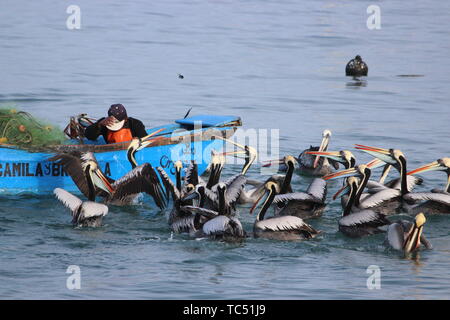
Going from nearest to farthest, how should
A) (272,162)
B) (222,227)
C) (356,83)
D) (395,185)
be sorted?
(222,227)
(395,185)
(272,162)
(356,83)

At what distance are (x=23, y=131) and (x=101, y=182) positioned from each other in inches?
77.7

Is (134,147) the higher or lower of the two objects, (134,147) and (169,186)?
the higher

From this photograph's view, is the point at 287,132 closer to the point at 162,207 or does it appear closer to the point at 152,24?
the point at 162,207

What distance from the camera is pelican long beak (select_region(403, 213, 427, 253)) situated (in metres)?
11.6

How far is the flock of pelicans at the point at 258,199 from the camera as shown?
12.1 m

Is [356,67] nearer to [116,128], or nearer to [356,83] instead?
[356,83]

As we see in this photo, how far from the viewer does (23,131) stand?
1488 centimetres

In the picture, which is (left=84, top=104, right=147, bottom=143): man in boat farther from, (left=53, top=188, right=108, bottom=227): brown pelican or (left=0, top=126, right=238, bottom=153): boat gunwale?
(left=53, top=188, right=108, bottom=227): brown pelican

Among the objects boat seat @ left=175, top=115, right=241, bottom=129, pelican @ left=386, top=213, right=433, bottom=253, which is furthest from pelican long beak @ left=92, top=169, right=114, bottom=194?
pelican @ left=386, top=213, right=433, bottom=253

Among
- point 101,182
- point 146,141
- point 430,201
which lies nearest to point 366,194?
point 430,201

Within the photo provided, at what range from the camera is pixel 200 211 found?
12289 mm

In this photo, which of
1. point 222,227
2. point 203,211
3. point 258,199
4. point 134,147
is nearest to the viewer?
point 222,227

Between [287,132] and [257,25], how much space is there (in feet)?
49.3
